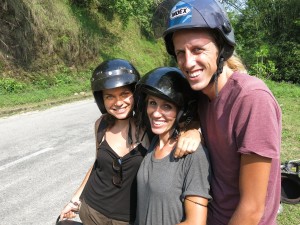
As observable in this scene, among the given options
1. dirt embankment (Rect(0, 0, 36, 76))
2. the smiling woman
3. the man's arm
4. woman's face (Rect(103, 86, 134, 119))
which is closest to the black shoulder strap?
woman's face (Rect(103, 86, 134, 119))

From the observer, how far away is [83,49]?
17.2 m

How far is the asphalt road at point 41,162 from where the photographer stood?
4395mm

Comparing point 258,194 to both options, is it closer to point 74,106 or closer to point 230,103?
point 230,103

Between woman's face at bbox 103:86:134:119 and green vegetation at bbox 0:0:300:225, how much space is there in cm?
248

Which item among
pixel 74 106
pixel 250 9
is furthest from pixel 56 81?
pixel 250 9

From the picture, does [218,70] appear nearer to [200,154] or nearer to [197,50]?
[197,50]

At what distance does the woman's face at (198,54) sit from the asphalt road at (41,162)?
310cm

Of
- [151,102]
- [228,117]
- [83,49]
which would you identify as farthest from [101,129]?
[83,49]

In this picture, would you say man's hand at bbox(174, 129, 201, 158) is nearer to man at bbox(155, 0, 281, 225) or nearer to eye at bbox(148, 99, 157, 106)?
man at bbox(155, 0, 281, 225)

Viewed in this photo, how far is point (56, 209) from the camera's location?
14.3ft

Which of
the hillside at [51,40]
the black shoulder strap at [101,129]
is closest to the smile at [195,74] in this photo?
the black shoulder strap at [101,129]

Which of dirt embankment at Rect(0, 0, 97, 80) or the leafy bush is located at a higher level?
dirt embankment at Rect(0, 0, 97, 80)

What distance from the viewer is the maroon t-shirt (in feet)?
4.49

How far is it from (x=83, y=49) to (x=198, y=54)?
53.1 ft
